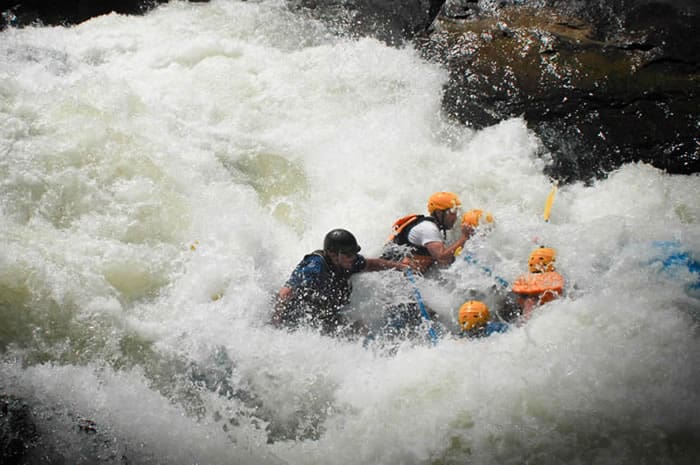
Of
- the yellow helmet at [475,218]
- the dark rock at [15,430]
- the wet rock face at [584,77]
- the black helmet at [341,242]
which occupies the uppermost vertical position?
the wet rock face at [584,77]

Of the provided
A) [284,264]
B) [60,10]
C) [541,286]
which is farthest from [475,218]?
[60,10]

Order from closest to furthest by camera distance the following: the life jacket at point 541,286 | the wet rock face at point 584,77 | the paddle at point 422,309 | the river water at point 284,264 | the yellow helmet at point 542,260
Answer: the river water at point 284,264
the paddle at point 422,309
the life jacket at point 541,286
the yellow helmet at point 542,260
the wet rock face at point 584,77

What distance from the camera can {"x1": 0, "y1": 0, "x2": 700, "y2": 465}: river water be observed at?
3.28m

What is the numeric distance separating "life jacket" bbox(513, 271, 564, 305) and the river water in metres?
0.15

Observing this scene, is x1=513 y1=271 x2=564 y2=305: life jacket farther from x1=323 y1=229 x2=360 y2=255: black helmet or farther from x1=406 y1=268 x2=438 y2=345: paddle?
x1=323 y1=229 x2=360 y2=255: black helmet

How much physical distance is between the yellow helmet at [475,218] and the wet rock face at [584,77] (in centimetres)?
136

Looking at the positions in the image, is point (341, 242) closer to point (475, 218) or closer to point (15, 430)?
point (475, 218)

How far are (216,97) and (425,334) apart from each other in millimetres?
4321

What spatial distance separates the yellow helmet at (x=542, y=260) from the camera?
4.67m

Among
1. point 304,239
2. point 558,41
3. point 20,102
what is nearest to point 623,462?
point 304,239

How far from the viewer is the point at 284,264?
532cm

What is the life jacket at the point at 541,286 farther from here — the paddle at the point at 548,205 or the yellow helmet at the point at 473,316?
the paddle at the point at 548,205

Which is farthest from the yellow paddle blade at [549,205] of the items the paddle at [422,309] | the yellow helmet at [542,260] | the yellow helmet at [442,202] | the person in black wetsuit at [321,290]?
the person in black wetsuit at [321,290]

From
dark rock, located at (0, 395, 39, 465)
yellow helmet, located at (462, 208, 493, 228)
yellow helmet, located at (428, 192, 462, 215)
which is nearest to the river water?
dark rock, located at (0, 395, 39, 465)
